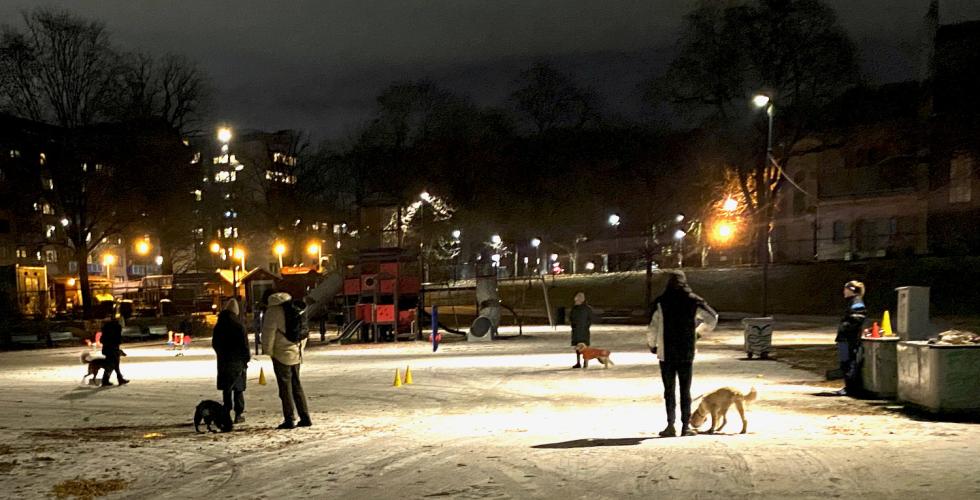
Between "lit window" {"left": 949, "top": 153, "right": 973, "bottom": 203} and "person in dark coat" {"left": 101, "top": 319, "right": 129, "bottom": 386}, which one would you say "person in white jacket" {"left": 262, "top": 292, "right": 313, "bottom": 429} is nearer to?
"person in dark coat" {"left": 101, "top": 319, "right": 129, "bottom": 386}

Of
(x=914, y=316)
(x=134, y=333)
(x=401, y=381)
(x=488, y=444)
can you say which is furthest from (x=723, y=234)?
(x=488, y=444)

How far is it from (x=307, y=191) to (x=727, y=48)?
43139mm

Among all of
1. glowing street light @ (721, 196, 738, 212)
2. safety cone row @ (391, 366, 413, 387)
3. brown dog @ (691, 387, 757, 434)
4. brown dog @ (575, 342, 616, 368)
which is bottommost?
safety cone row @ (391, 366, 413, 387)

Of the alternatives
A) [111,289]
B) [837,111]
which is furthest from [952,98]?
[111,289]

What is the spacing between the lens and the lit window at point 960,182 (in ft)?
141

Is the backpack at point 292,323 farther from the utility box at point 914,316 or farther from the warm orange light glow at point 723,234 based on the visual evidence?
the warm orange light glow at point 723,234

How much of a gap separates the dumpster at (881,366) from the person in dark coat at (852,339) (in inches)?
5.5

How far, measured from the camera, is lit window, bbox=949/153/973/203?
1692 inches

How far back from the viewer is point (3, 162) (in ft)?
164

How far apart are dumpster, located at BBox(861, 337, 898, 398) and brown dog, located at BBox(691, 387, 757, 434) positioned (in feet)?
12.2

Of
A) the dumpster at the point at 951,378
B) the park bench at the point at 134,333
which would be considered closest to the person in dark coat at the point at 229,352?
the dumpster at the point at 951,378

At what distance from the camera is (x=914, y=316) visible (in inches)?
481

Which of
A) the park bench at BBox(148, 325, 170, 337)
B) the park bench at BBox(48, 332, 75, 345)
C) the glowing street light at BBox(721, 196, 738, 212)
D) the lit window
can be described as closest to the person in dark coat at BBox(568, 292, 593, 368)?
the park bench at BBox(148, 325, 170, 337)

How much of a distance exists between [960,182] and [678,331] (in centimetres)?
4376
